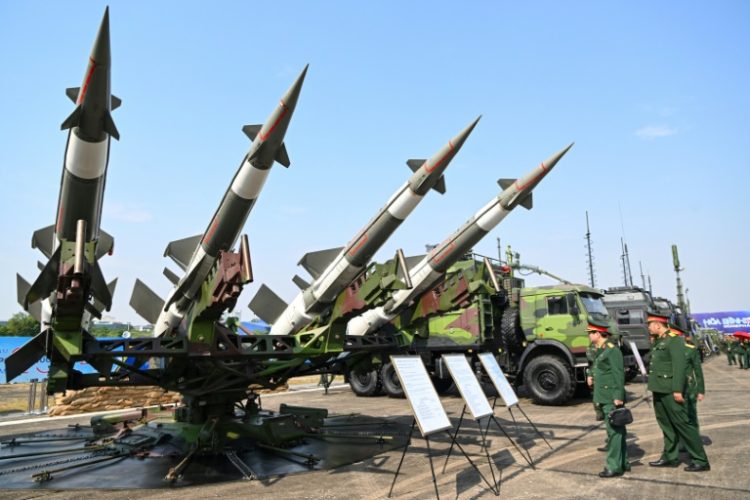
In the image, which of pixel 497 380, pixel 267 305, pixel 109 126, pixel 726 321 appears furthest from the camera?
pixel 726 321

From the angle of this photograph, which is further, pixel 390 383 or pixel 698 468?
pixel 390 383

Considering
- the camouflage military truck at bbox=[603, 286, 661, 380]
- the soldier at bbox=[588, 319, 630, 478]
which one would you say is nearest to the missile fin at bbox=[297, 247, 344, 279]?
the soldier at bbox=[588, 319, 630, 478]

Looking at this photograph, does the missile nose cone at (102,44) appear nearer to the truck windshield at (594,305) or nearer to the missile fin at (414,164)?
the missile fin at (414,164)

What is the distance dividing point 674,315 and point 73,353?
21.7 metres

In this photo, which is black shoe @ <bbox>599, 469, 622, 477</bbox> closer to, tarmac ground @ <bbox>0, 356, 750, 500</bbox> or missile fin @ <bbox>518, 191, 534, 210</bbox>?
tarmac ground @ <bbox>0, 356, 750, 500</bbox>

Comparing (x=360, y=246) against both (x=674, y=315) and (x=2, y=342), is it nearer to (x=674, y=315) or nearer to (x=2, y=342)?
(x=2, y=342)

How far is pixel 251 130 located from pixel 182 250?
2.09m

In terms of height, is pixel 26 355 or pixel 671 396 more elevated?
pixel 26 355

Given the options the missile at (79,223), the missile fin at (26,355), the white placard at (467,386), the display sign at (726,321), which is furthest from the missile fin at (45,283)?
the display sign at (726,321)

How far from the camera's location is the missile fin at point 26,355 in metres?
5.70

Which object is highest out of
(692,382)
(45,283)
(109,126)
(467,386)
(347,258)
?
(109,126)

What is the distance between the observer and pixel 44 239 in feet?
24.7

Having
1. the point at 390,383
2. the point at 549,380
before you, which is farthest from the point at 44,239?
the point at 549,380

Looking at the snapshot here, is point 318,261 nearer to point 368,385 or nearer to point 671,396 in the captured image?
point 671,396
